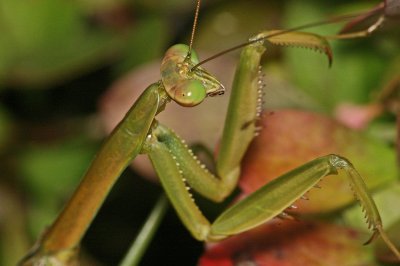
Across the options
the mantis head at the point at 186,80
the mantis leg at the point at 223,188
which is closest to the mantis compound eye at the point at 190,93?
the mantis head at the point at 186,80

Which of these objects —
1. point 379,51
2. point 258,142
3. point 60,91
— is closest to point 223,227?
point 258,142

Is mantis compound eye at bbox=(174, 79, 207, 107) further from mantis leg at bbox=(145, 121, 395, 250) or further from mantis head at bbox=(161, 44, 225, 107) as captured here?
mantis leg at bbox=(145, 121, 395, 250)

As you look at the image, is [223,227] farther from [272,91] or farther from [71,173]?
[71,173]

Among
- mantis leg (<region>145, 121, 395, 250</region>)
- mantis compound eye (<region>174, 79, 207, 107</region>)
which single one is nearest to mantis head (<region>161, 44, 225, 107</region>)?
mantis compound eye (<region>174, 79, 207, 107</region>)

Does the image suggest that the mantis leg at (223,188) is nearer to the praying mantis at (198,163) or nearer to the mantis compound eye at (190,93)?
the praying mantis at (198,163)

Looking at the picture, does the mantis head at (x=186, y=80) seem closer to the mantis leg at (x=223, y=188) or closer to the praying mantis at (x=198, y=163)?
the praying mantis at (x=198, y=163)

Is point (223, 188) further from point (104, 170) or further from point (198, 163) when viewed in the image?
point (104, 170)

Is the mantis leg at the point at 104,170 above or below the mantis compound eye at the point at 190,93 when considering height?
below

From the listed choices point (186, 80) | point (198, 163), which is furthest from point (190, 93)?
point (198, 163)

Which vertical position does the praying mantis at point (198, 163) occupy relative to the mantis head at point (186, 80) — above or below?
below
